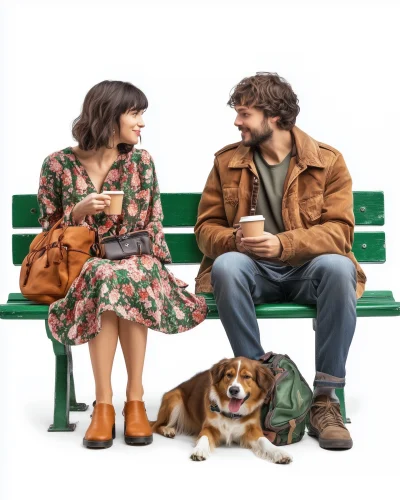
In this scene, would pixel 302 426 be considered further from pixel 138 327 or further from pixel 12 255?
pixel 12 255

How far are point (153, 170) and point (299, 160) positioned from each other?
87cm

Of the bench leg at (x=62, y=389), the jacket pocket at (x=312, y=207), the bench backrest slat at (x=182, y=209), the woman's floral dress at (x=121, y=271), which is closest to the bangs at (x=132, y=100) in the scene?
the woman's floral dress at (x=121, y=271)

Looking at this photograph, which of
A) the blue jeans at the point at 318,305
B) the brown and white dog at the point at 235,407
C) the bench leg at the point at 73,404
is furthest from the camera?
the bench leg at the point at 73,404

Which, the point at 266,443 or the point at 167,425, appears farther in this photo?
the point at 167,425

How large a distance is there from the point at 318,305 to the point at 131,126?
1491 millimetres

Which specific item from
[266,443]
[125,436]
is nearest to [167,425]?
[125,436]

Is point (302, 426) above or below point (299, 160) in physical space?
below

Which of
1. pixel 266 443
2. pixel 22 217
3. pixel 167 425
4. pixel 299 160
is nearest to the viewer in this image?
pixel 266 443

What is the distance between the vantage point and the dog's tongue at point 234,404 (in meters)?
5.35

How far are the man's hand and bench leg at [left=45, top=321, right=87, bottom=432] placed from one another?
3.98 feet

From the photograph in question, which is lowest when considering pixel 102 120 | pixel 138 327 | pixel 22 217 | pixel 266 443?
pixel 266 443

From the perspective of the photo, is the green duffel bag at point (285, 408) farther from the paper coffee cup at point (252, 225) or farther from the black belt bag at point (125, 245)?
the black belt bag at point (125, 245)

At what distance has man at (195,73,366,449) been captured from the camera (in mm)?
5617

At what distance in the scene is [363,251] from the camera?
6.71 metres
